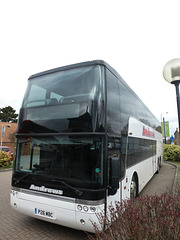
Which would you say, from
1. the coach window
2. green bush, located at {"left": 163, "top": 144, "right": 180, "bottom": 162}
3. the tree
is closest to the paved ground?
the coach window

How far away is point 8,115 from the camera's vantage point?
2050 inches

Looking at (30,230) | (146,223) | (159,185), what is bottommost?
(159,185)

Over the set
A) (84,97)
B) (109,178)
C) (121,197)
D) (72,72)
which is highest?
(72,72)

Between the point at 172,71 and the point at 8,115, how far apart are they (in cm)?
5507

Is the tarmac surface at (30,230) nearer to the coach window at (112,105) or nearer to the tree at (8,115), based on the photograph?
the coach window at (112,105)

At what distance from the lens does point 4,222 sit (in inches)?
170

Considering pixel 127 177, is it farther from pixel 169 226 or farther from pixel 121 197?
pixel 169 226

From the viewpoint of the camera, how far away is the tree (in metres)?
51.5

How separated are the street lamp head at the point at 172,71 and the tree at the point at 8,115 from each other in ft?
178

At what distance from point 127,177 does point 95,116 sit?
2.36 metres

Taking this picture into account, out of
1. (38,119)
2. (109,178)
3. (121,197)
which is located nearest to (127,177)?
(121,197)

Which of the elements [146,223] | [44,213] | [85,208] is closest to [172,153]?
[85,208]

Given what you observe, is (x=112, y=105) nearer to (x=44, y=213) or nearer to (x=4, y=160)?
(x=44, y=213)

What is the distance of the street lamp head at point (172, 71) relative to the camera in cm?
483
